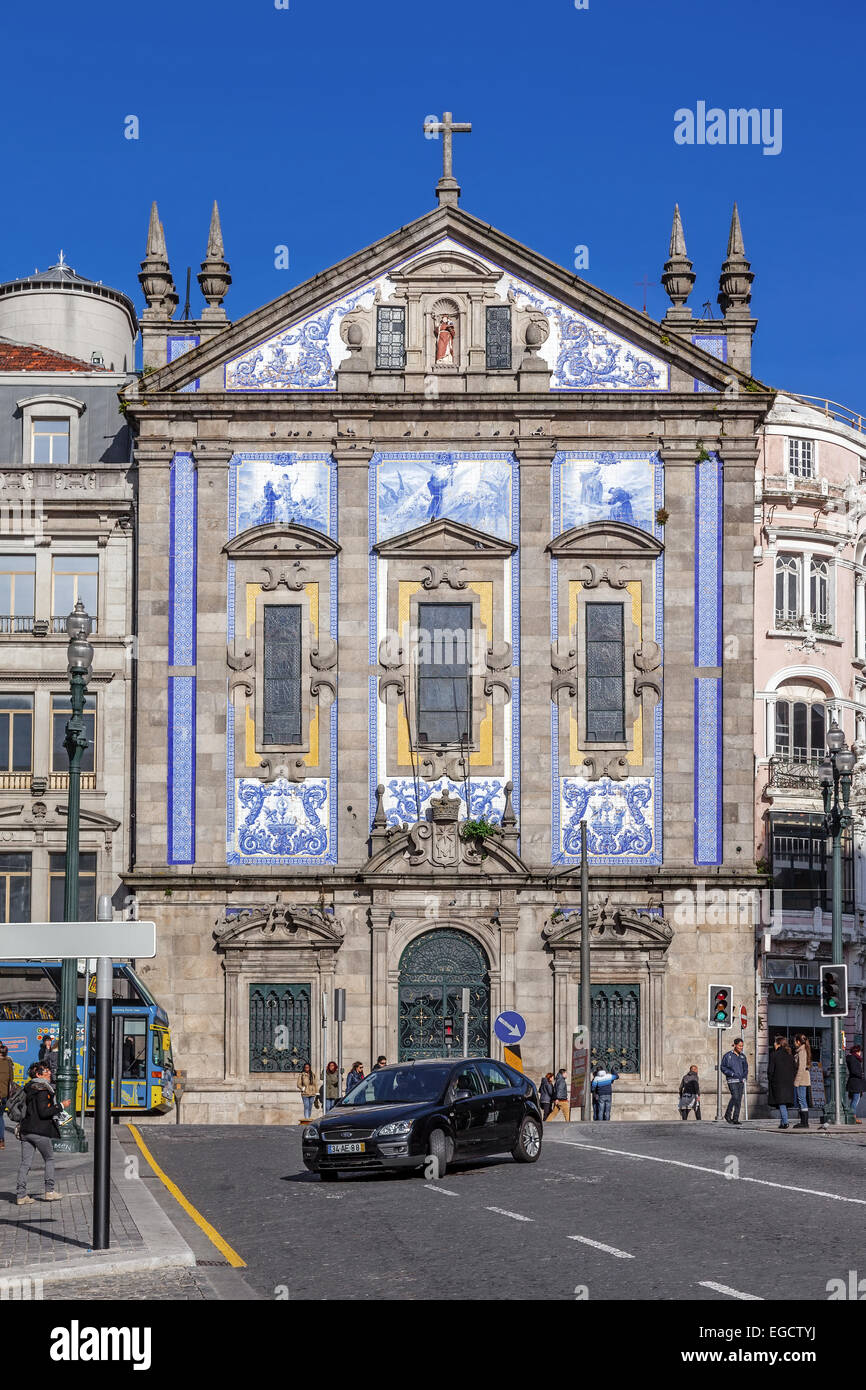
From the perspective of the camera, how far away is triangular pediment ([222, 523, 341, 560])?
5406 centimetres

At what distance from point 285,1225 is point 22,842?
3419 centimetres

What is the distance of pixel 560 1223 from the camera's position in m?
21.9

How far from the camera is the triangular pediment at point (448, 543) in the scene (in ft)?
177

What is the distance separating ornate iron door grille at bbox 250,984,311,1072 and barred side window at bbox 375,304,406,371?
49.8ft

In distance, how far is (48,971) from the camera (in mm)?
48031

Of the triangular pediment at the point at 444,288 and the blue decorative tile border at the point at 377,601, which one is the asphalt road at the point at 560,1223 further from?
the triangular pediment at the point at 444,288

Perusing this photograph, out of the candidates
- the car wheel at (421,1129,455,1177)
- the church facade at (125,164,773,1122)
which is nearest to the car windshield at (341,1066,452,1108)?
the car wheel at (421,1129,455,1177)

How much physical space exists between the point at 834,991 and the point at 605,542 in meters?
14.7

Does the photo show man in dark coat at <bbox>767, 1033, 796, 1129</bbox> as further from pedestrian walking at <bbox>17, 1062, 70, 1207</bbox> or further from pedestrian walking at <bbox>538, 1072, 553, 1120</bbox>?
pedestrian walking at <bbox>17, 1062, 70, 1207</bbox>

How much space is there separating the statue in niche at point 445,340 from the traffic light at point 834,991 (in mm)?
18850

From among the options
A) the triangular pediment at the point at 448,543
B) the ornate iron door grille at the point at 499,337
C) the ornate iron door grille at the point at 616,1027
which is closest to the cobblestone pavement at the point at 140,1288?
the ornate iron door grille at the point at 616,1027

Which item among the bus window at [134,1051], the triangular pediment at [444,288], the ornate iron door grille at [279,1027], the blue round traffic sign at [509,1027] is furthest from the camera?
the triangular pediment at [444,288]
